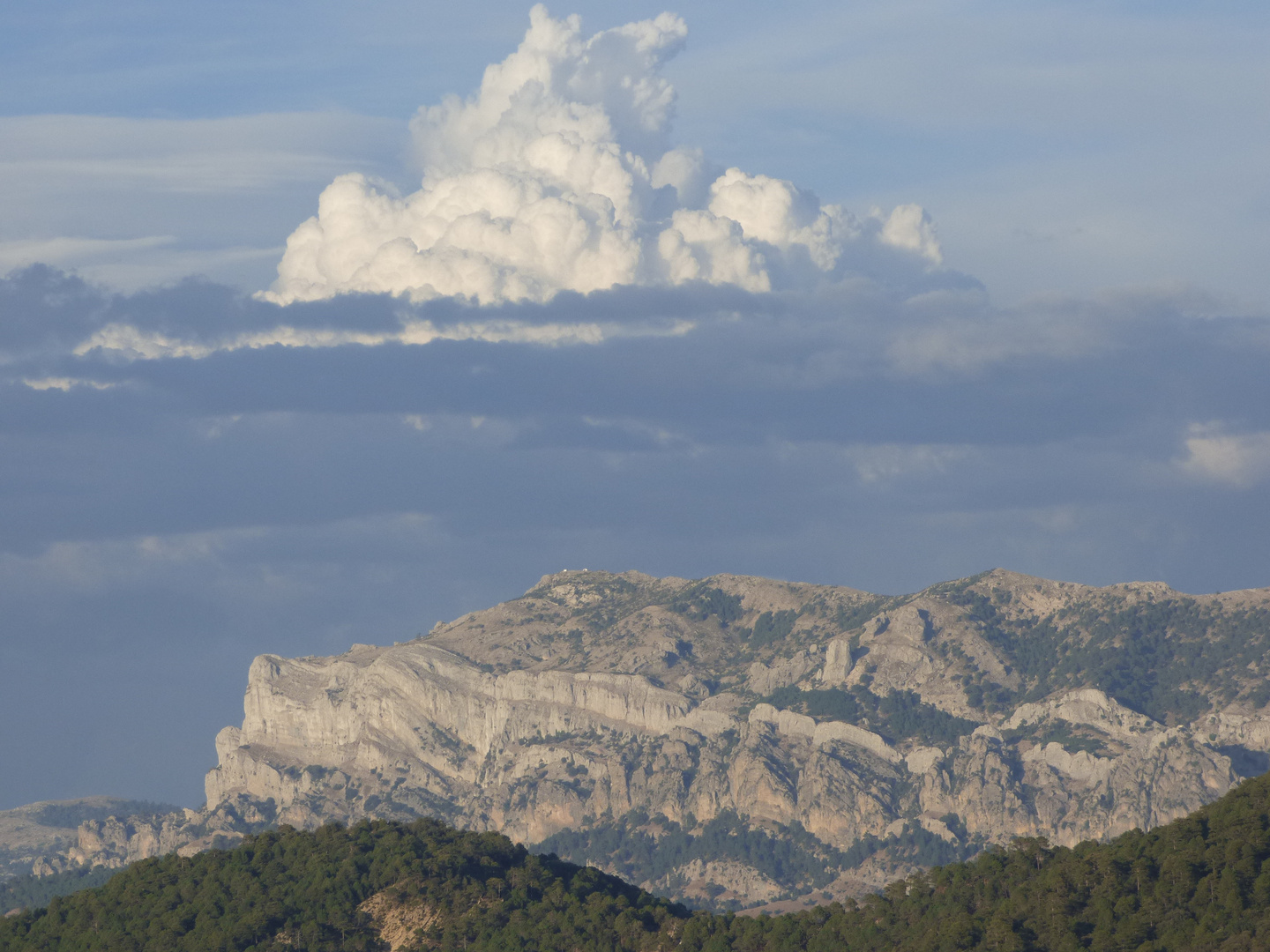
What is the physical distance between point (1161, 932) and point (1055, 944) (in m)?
9.74

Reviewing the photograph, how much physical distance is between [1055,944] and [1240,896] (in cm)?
1721

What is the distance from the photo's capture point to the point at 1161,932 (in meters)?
196

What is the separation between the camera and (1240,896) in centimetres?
19575

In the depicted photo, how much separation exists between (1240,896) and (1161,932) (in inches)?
Answer: 308

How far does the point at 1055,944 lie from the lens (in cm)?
19925
